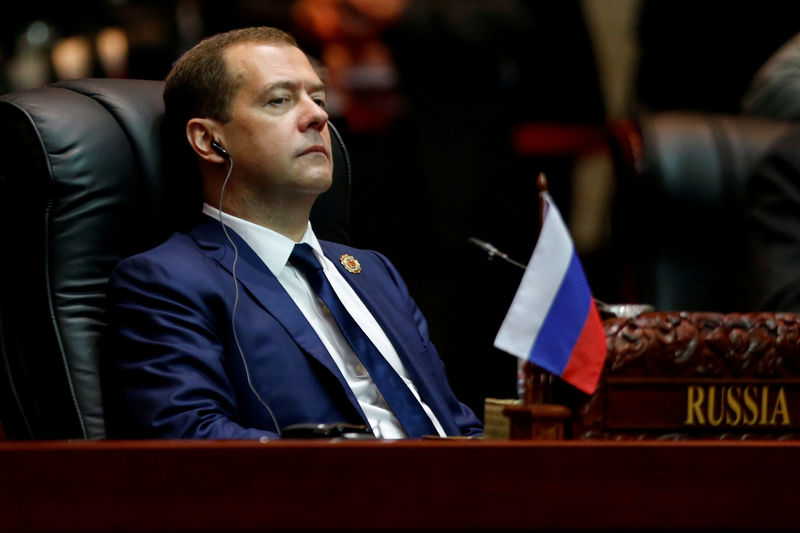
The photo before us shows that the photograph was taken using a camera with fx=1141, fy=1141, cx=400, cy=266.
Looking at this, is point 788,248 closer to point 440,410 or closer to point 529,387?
point 440,410

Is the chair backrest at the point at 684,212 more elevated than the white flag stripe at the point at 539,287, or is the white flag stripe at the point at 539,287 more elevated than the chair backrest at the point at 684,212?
the white flag stripe at the point at 539,287

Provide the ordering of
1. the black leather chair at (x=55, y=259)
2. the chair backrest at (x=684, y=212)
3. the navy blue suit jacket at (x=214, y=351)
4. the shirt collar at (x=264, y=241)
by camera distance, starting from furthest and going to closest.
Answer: the chair backrest at (x=684, y=212)
the shirt collar at (x=264, y=241)
the black leather chair at (x=55, y=259)
the navy blue suit jacket at (x=214, y=351)

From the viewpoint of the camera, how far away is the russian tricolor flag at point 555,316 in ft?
3.87

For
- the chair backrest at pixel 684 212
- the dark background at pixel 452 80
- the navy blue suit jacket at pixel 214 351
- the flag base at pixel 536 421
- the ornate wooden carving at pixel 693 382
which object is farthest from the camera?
the dark background at pixel 452 80

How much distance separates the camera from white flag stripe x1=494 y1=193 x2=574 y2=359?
118cm

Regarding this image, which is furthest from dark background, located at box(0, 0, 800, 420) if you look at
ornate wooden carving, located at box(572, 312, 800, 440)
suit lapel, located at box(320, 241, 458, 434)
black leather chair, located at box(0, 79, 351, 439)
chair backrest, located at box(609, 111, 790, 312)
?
ornate wooden carving, located at box(572, 312, 800, 440)

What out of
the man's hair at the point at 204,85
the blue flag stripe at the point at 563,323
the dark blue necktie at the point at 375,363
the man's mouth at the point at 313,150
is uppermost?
the man's hair at the point at 204,85

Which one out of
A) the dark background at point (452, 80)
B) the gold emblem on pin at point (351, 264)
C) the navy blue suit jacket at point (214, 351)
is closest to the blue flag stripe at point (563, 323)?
the navy blue suit jacket at point (214, 351)

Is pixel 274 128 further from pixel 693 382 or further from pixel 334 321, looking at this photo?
pixel 693 382

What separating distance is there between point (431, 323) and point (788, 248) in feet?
2.71

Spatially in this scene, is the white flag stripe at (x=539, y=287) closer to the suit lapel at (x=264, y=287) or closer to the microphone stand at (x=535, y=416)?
the microphone stand at (x=535, y=416)

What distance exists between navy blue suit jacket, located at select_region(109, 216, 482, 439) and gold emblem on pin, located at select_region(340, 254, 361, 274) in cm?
23

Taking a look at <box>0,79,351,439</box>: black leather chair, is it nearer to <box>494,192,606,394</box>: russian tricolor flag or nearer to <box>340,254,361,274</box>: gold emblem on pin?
<box>340,254,361,274</box>: gold emblem on pin

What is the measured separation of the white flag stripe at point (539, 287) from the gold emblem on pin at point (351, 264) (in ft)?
2.63
